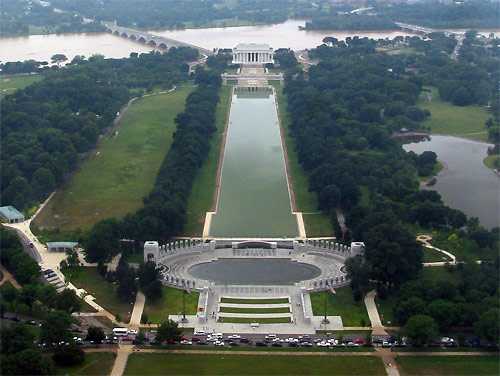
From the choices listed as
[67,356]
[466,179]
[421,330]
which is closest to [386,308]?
[421,330]

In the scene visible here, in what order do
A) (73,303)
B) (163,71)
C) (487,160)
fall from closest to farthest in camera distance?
(73,303)
(487,160)
(163,71)

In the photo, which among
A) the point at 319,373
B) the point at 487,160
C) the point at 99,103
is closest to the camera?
the point at 319,373

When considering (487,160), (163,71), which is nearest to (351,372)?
(487,160)

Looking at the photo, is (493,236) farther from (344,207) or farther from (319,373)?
(319,373)

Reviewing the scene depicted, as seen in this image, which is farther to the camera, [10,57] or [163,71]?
[10,57]

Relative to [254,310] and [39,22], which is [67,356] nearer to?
[254,310]

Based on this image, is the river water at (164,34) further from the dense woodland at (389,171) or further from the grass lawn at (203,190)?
the grass lawn at (203,190)
